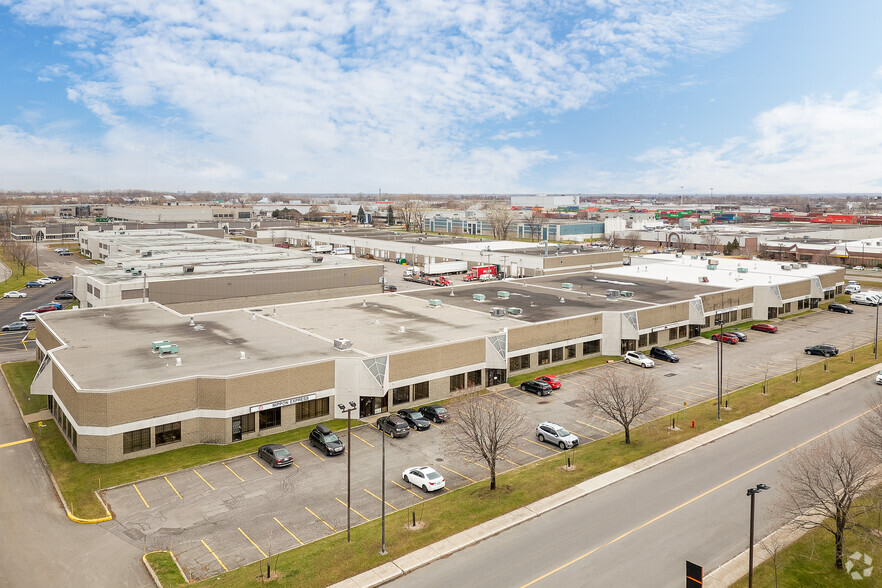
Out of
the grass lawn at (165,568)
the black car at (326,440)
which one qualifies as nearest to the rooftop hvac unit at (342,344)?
the black car at (326,440)

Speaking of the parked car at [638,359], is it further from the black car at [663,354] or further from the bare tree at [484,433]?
the bare tree at [484,433]

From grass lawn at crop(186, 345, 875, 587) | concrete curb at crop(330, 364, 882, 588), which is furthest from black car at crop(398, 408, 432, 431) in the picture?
concrete curb at crop(330, 364, 882, 588)

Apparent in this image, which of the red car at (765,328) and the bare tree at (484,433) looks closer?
the bare tree at (484,433)

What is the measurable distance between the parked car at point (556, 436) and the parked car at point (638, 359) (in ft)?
65.5

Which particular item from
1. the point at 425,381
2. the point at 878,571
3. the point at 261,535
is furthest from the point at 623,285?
the point at 261,535

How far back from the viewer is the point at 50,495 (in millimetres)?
32594

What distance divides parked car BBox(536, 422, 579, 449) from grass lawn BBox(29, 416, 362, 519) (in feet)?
44.6

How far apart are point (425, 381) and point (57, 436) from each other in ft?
81.0

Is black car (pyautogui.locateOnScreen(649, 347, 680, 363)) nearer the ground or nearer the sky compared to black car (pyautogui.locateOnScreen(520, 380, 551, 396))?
nearer the sky

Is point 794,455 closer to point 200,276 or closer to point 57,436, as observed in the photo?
point 57,436

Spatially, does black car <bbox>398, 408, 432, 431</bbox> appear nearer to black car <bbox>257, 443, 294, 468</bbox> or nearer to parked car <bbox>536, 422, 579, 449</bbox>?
parked car <bbox>536, 422, 579, 449</bbox>

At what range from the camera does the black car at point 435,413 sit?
42906mm

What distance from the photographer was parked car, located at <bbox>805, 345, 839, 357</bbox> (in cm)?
5984

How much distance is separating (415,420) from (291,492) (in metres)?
11.0
